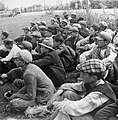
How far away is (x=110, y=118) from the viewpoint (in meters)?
3.44

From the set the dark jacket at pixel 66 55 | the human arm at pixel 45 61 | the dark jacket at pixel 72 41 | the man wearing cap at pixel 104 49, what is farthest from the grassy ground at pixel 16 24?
the man wearing cap at pixel 104 49

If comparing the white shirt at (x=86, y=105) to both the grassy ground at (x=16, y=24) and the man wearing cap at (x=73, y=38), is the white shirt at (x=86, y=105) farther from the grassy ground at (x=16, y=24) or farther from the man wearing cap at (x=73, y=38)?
the grassy ground at (x=16, y=24)

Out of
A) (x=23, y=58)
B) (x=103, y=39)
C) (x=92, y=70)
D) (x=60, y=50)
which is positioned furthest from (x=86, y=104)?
(x=60, y=50)

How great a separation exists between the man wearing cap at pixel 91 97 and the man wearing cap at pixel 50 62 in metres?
2.10

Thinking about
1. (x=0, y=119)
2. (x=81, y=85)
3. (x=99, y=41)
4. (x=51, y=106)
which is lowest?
(x=0, y=119)

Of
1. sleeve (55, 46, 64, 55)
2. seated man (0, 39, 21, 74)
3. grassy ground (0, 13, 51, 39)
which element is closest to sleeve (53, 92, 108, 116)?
sleeve (55, 46, 64, 55)

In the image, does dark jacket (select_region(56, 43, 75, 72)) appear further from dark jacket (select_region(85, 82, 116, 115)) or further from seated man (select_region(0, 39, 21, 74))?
dark jacket (select_region(85, 82, 116, 115))

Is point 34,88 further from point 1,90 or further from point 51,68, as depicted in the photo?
point 1,90

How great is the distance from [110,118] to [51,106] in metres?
0.89

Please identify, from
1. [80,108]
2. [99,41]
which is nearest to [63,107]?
[80,108]

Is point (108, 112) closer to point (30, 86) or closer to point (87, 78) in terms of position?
point (87, 78)

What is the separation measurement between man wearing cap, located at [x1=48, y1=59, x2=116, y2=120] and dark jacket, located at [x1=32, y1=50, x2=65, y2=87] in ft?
6.92

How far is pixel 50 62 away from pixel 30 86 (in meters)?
1.22

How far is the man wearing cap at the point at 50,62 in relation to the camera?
5500 mm
